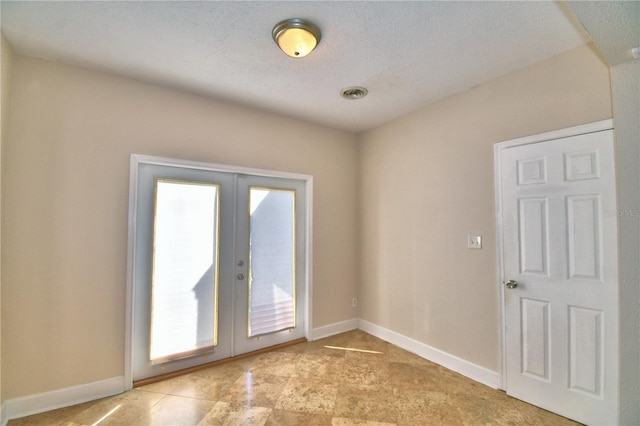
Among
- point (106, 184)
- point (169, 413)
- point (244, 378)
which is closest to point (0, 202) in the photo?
point (106, 184)

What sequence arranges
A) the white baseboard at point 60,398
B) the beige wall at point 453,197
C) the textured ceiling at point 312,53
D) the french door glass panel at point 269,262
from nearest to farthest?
the textured ceiling at point 312,53, the white baseboard at point 60,398, the beige wall at point 453,197, the french door glass panel at point 269,262

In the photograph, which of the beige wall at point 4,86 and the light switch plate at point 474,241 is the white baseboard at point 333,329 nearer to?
the light switch plate at point 474,241

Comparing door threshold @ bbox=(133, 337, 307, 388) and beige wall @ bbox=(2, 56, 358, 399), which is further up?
beige wall @ bbox=(2, 56, 358, 399)

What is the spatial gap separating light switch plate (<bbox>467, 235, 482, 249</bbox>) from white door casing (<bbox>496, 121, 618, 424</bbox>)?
204 mm

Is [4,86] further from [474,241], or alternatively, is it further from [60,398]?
[474,241]

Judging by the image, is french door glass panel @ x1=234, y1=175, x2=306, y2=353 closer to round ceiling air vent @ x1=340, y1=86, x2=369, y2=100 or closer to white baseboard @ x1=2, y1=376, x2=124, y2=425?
white baseboard @ x1=2, y1=376, x2=124, y2=425

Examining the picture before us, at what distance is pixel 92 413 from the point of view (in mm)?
2023

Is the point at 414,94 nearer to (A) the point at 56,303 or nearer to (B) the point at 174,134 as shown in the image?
(B) the point at 174,134

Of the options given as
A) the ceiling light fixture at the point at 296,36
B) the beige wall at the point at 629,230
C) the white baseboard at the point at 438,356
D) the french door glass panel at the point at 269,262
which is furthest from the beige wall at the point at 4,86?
the beige wall at the point at 629,230

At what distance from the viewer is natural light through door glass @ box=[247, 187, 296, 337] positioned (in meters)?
3.04

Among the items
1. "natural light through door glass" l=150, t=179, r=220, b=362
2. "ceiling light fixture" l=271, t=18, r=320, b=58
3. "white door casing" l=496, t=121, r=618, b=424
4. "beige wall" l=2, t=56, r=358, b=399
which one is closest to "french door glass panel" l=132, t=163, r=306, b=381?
"natural light through door glass" l=150, t=179, r=220, b=362

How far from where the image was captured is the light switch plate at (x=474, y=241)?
252cm

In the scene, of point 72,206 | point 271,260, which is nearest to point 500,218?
point 271,260

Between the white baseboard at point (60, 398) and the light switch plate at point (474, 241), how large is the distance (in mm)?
3387
